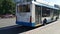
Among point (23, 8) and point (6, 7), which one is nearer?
point (23, 8)

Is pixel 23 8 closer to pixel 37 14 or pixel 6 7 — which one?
pixel 37 14

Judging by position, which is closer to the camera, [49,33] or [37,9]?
[49,33]

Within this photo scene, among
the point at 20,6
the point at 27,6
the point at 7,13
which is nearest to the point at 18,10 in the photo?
the point at 20,6

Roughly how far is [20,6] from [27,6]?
1.07 m

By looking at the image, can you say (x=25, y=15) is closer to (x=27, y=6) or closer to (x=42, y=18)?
(x=27, y=6)

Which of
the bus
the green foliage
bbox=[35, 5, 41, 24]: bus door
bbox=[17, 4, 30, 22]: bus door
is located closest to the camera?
the bus

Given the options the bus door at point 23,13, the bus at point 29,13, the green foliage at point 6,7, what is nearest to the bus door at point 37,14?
the bus at point 29,13

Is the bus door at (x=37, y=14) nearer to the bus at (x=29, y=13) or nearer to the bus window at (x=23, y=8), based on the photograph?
the bus at (x=29, y=13)

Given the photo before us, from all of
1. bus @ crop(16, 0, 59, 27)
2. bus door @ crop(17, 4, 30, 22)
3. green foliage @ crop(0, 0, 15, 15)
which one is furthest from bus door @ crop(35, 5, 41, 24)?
green foliage @ crop(0, 0, 15, 15)

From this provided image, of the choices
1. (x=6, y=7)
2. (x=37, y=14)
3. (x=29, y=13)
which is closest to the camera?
(x=29, y=13)

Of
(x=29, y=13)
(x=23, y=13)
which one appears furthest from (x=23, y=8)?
(x=29, y=13)

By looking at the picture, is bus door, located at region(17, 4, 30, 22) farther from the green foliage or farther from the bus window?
the green foliage

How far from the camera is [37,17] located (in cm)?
1429

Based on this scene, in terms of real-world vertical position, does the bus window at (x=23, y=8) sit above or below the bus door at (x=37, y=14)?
above
